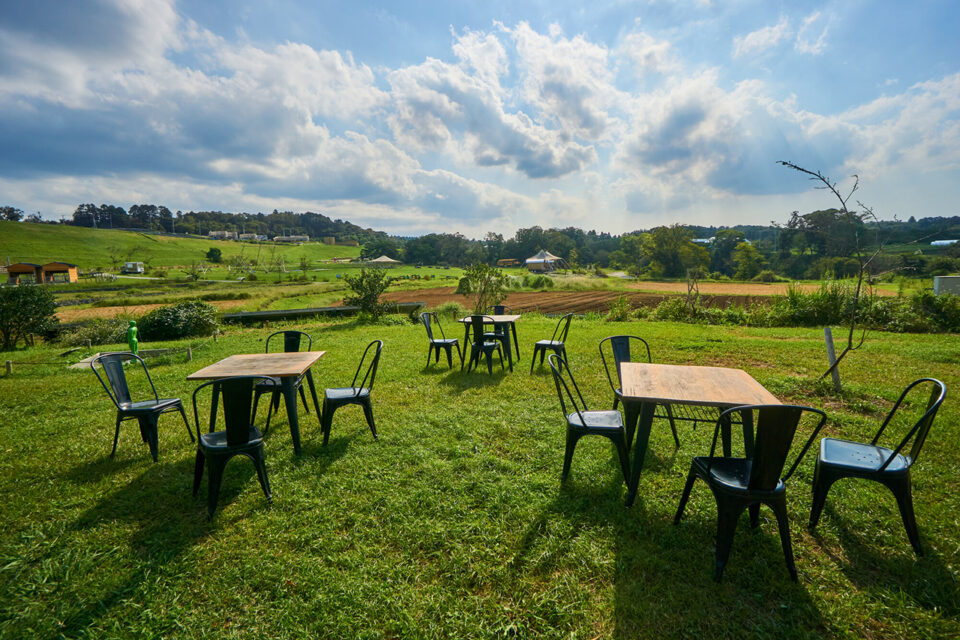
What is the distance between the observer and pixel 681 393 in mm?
2773

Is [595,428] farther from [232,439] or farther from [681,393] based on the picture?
[232,439]

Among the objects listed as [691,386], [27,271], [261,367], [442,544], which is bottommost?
[442,544]

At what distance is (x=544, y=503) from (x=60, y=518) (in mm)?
3494

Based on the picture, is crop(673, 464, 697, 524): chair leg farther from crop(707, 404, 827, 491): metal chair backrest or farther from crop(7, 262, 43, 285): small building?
crop(7, 262, 43, 285): small building

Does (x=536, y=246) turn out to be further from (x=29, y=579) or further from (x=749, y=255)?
(x=29, y=579)

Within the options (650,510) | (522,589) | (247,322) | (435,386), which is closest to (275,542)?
(522,589)

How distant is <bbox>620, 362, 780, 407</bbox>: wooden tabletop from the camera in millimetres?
2637

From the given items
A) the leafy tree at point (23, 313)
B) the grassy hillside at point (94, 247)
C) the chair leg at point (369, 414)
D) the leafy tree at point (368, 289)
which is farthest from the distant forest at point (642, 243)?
the grassy hillside at point (94, 247)

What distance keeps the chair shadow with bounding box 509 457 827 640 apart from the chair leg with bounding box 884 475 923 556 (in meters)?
0.69

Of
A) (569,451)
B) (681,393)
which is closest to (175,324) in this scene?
(569,451)

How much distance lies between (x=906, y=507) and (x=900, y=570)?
13.8 inches

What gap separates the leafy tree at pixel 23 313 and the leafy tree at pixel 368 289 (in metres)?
8.05

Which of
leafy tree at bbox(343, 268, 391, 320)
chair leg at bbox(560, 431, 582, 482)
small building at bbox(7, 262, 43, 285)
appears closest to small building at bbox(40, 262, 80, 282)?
small building at bbox(7, 262, 43, 285)

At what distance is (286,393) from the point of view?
360 centimetres
